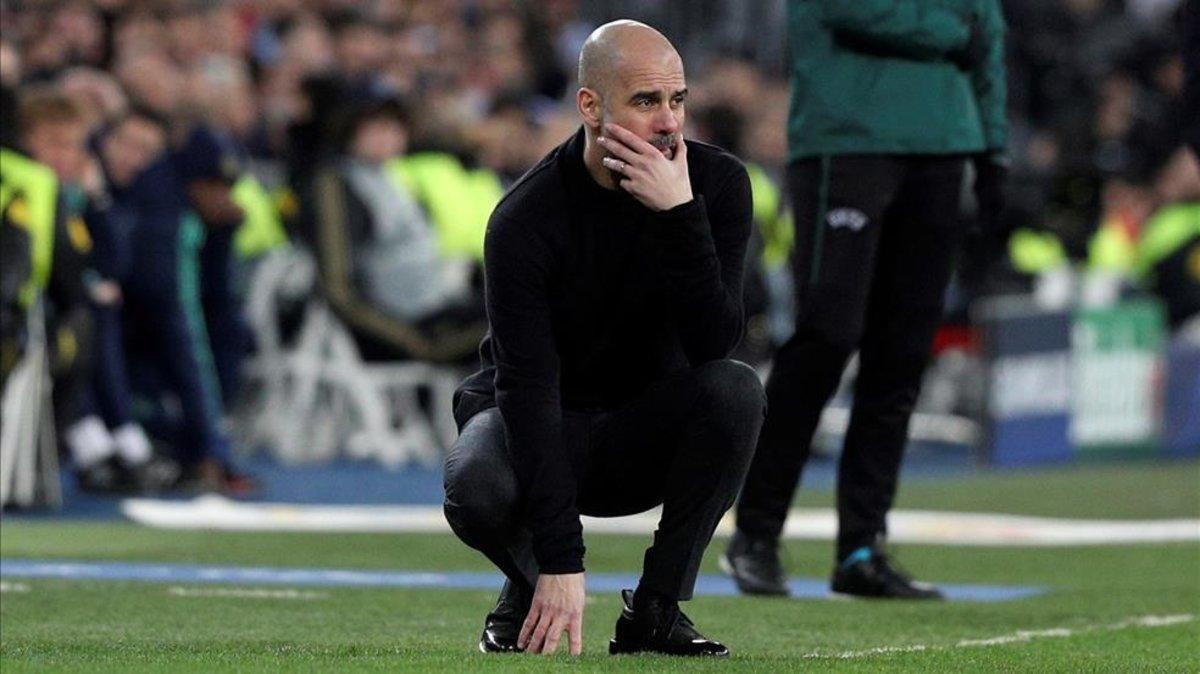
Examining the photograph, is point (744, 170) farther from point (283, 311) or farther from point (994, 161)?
point (283, 311)

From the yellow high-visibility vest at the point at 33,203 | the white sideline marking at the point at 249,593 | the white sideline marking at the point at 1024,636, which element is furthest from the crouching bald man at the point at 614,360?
the yellow high-visibility vest at the point at 33,203

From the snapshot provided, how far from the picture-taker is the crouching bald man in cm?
542

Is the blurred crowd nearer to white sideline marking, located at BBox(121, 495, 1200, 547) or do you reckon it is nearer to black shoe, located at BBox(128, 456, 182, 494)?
black shoe, located at BBox(128, 456, 182, 494)

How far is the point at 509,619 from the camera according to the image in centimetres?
582

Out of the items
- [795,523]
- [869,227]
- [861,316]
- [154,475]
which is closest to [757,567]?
[861,316]

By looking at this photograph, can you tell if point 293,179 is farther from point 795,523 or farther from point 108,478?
point 795,523

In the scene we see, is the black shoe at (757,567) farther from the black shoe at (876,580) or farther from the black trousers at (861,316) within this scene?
the black shoe at (876,580)

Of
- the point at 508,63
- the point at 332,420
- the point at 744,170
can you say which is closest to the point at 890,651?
the point at 744,170

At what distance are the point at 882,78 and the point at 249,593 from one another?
2.51m

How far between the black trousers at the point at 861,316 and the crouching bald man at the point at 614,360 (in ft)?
6.25

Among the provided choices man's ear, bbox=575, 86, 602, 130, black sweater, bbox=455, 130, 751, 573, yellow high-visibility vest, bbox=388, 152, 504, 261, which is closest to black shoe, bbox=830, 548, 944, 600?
black sweater, bbox=455, 130, 751, 573

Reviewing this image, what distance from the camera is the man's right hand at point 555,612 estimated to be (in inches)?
213

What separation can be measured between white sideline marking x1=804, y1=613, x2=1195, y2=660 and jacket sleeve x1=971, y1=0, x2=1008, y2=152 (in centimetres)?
162

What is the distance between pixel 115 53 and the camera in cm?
1523
